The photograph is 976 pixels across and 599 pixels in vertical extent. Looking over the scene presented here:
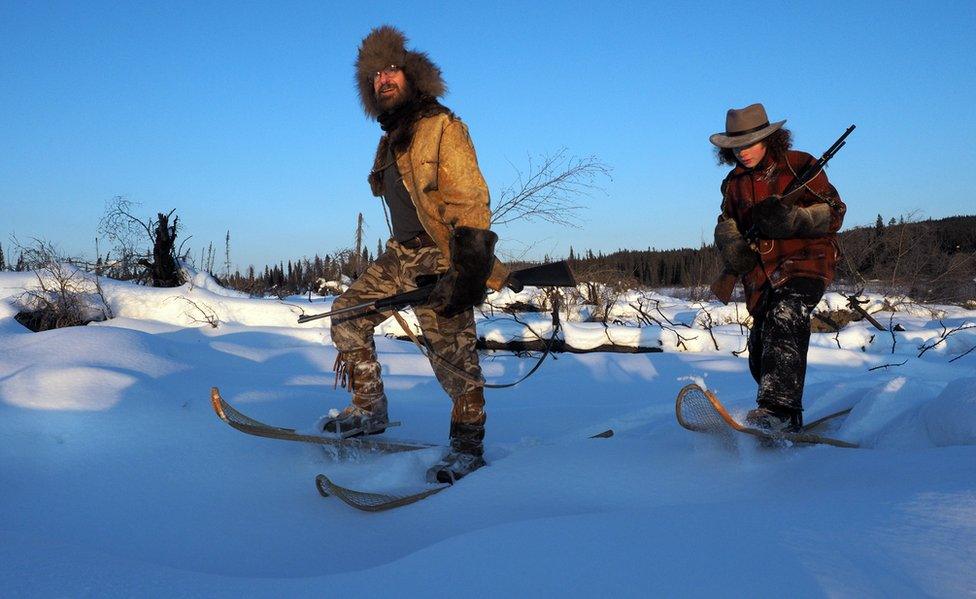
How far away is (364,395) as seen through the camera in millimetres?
3195

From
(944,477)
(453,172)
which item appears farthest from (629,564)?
(453,172)

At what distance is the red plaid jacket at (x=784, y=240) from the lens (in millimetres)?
2977

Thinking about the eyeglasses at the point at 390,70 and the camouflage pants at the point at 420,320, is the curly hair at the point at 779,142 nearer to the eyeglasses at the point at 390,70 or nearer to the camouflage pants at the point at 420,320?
the camouflage pants at the point at 420,320

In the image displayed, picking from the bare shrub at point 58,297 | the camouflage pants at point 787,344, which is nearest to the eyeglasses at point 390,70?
the camouflage pants at point 787,344

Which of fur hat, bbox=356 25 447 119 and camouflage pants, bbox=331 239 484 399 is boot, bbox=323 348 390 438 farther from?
fur hat, bbox=356 25 447 119

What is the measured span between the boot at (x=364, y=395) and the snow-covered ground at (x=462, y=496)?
0.19m

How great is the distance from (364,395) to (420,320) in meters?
0.46

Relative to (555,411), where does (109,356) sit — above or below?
above

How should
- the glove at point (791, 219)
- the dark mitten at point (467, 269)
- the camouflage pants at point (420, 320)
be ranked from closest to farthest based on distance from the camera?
the dark mitten at point (467, 269)
the glove at point (791, 219)
the camouflage pants at point (420, 320)

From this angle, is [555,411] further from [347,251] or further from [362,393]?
[347,251]

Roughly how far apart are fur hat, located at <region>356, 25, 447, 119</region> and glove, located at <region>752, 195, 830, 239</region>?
157 cm

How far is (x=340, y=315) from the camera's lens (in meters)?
3.18

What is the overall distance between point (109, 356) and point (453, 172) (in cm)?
248

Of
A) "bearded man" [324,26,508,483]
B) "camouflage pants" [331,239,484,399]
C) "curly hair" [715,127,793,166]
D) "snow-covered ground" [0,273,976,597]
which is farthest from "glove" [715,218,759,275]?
"camouflage pants" [331,239,484,399]
